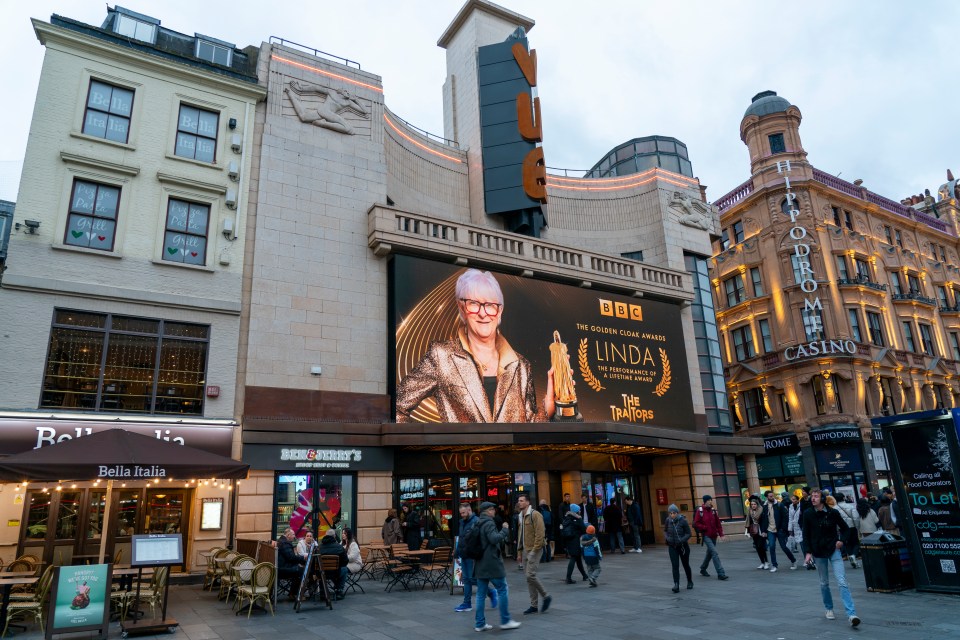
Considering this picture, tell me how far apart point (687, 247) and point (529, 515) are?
21925 mm

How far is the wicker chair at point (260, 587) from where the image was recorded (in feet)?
37.4

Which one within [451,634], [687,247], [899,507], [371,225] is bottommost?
[451,634]

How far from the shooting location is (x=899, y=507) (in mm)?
12312

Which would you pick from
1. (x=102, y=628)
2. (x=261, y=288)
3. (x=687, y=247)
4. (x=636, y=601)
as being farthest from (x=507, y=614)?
(x=687, y=247)

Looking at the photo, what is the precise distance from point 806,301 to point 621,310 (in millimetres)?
17512

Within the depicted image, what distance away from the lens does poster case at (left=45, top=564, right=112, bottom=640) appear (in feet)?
30.6

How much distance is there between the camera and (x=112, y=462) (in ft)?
36.4

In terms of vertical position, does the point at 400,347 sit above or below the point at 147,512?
above

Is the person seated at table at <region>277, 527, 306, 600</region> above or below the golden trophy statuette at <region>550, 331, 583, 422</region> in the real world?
below

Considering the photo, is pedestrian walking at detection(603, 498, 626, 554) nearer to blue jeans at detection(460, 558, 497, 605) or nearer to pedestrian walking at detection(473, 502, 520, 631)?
blue jeans at detection(460, 558, 497, 605)

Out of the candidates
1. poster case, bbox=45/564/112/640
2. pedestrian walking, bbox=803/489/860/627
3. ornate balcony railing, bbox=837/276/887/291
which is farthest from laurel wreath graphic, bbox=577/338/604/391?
ornate balcony railing, bbox=837/276/887/291

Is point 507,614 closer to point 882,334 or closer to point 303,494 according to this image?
point 303,494

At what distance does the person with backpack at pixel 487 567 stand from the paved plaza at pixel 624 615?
0.78ft

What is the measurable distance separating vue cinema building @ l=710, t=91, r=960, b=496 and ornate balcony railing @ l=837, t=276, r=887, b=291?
9cm
